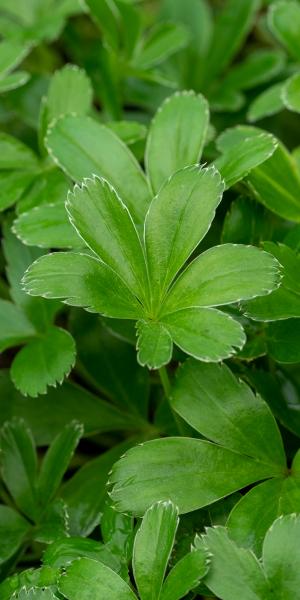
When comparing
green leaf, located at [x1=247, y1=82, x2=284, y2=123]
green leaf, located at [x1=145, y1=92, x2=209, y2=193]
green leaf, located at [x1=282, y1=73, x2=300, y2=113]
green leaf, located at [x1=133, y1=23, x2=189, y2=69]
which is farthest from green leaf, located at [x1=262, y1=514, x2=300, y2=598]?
green leaf, located at [x1=133, y1=23, x2=189, y2=69]

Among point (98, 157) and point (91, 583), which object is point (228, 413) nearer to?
point (91, 583)

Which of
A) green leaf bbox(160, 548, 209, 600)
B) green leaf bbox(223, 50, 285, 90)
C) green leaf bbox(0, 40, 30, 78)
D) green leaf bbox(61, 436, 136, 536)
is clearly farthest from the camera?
green leaf bbox(223, 50, 285, 90)

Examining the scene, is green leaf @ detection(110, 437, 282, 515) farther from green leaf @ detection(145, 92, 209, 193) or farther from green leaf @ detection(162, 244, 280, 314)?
green leaf @ detection(145, 92, 209, 193)

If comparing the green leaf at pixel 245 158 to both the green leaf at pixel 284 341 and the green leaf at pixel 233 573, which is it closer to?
the green leaf at pixel 284 341

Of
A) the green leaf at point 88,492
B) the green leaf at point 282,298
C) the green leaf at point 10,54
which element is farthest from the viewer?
the green leaf at point 10,54

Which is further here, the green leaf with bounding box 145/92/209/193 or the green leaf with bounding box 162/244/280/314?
the green leaf with bounding box 145/92/209/193

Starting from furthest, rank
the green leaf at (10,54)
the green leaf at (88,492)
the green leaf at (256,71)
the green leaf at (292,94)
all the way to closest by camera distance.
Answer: the green leaf at (256,71) < the green leaf at (10,54) < the green leaf at (292,94) < the green leaf at (88,492)

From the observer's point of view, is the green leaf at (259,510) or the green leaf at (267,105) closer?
the green leaf at (259,510)

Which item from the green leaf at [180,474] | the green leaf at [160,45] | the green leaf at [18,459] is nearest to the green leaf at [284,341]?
the green leaf at [180,474]
